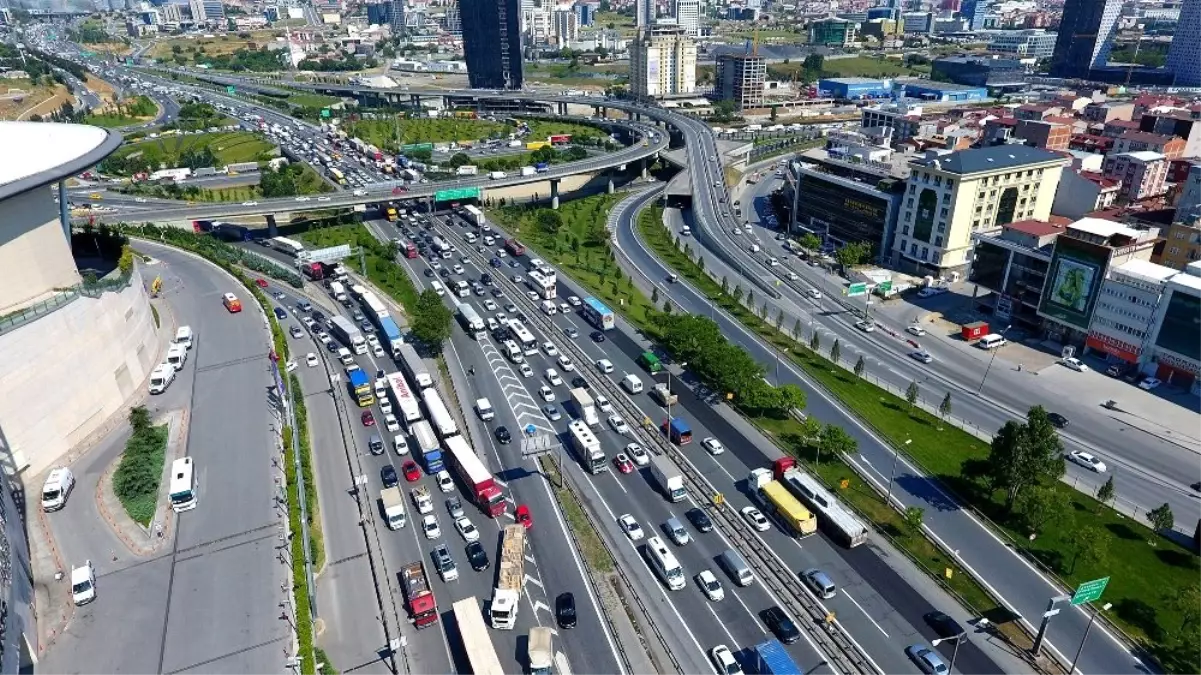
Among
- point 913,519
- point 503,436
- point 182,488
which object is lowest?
point 503,436

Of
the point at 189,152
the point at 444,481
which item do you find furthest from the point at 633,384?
the point at 189,152

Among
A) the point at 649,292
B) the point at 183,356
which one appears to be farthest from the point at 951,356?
the point at 183,356

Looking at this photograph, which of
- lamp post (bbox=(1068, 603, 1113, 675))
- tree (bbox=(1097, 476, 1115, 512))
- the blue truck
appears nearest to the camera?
the blue truck

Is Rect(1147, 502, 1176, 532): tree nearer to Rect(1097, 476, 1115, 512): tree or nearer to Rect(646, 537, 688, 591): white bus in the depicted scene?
Rect(1097, 476, 1115, 512): tree

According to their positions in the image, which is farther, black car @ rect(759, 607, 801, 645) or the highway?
black car @ rect(759, 607, 801, 645)

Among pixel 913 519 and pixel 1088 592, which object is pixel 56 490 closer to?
pixel 913 519

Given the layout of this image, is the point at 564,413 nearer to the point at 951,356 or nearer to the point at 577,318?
the point at 577,318

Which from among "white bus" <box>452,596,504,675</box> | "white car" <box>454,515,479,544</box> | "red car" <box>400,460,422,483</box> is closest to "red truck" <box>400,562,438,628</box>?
"white bus" <box>452,596,504,675</box>
